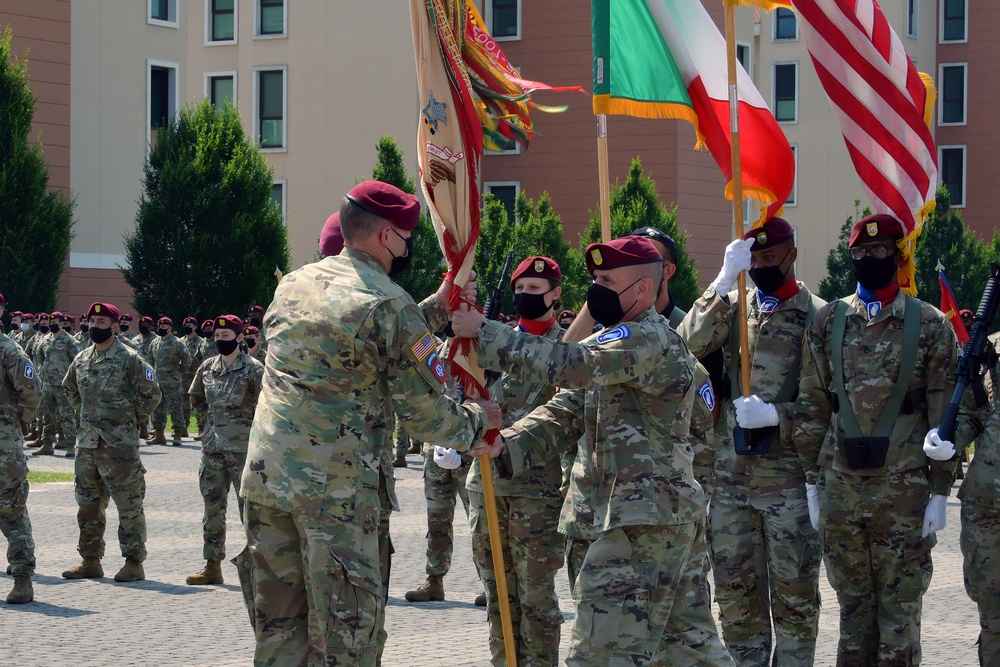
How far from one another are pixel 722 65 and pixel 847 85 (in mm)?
826

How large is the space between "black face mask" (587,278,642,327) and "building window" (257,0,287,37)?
3851 centimetres

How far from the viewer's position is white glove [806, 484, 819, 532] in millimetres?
7672

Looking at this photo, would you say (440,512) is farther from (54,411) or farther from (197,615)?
(54,411)

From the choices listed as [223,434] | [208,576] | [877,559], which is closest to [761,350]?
[877,559]

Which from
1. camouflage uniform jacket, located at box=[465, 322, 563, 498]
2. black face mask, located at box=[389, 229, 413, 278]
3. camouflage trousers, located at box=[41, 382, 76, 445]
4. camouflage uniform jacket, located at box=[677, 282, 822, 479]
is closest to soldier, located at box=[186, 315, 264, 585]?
camouflage uniform jacket, located at box=[465, 322, 563, 498]

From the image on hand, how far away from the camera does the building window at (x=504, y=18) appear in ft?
152

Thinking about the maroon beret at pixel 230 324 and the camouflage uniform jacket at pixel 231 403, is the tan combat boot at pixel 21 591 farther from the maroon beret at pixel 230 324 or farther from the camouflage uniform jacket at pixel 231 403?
the maroon beret at pixel 230 324

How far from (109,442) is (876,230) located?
25.1ft

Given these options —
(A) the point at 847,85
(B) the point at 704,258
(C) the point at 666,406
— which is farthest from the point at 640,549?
(B) the point at 704,258

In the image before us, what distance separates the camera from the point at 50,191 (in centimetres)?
3656

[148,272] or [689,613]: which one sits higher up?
[148,272]

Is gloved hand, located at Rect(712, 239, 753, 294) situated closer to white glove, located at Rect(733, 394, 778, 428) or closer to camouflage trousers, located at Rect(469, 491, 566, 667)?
white glove, located at Rect(733, 394, 778, 428)

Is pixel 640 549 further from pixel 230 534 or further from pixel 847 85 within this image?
pixel 230 534

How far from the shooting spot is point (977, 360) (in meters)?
7.47
